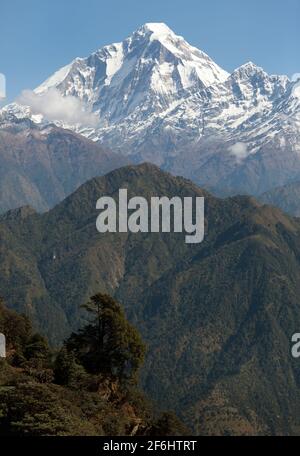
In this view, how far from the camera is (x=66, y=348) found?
67.4 m

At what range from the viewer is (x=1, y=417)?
156 ft

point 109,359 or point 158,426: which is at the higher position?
point 109,359
